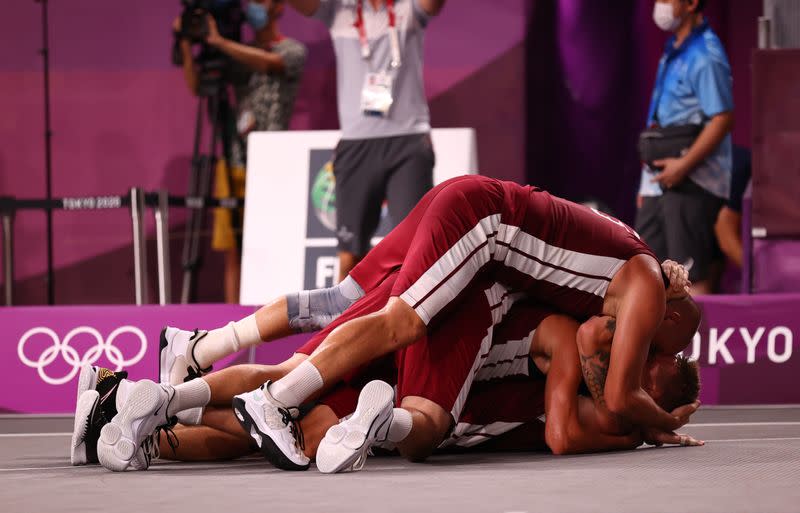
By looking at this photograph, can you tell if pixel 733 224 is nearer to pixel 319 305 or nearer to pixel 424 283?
pixel 319 305

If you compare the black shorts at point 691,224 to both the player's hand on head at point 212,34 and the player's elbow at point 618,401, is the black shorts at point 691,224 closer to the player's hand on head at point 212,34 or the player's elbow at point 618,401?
the player's elbow at point 618,401

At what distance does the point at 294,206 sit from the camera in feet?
24.3

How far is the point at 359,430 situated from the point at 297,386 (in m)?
0.26

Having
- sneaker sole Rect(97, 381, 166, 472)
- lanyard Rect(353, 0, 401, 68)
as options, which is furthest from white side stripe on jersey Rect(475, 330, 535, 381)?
lanyard Rect(353, 0, 401, 68)

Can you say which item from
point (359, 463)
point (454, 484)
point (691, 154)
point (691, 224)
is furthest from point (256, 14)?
point (454, 484)

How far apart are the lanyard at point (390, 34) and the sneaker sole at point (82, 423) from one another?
3037 millimetres

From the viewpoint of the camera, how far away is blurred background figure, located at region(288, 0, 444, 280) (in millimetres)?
6242

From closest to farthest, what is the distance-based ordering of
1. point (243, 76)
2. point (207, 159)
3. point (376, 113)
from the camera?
point (376, 113) → point (243, 76) → point (207, 159)

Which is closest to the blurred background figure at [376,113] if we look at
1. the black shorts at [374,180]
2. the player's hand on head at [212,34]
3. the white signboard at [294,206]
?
the black shorts at [374,180]

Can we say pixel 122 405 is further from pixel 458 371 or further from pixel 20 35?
pixel 20 35

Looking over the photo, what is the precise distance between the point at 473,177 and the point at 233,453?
116cm

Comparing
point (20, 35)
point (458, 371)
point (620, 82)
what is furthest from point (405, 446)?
point (20, 35)

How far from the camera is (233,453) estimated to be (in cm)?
395

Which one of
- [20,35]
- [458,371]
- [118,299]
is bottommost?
[118,299]
